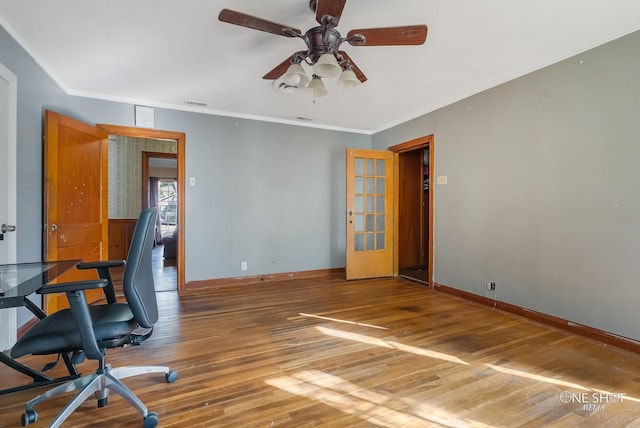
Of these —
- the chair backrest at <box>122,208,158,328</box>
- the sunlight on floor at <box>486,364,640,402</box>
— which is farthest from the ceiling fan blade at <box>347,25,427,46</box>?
the sunlight on floor at <box>486,364,640,402</box>

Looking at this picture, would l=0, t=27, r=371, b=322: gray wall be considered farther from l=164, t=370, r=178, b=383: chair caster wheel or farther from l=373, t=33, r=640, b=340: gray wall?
l=164, t=370, r=178, b=383: chair caster wheel

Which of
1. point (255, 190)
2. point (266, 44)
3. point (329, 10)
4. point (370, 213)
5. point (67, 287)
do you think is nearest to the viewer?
point (67, 287)

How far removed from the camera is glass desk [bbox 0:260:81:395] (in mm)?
1146

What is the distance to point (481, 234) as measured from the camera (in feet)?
Answer: 11.0

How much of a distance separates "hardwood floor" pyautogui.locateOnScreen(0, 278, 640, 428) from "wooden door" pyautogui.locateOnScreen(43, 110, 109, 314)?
1.02 m

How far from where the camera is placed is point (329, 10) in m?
1.68

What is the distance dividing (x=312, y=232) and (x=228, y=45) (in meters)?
2.89

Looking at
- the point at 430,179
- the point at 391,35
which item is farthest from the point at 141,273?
the point at 430,179

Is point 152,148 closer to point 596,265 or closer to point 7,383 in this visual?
point 7,383

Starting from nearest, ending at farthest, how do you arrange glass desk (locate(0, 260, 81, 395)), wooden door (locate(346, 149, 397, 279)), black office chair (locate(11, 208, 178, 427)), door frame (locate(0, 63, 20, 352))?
glass desk (locate(0, 260, 81, 395))
black office chair (locate(11, 208, 178, 427))
door frame (locate(0, 63, 20, 352))
wooden door (locate(346, 149, 397, 279))

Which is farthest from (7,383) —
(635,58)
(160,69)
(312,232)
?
(635,58)

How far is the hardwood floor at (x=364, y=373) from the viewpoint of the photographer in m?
1.54

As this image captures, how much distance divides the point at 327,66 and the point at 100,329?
1.93 metres

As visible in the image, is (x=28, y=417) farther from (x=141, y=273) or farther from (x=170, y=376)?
(x=141, y=273)
